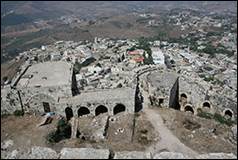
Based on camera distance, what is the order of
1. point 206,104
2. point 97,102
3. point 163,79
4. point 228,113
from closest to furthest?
point 97,102 < point 228,113 < point 206,104 < point 163,79

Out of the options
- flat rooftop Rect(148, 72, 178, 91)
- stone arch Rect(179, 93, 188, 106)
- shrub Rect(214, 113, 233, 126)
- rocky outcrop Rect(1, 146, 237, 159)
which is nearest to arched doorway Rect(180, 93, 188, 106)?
stone arch Rect(179, 93, 188, 106)

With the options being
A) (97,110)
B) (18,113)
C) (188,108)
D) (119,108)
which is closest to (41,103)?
(18,113)

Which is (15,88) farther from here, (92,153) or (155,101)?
(92,153)

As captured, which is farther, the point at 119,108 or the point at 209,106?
the point at 209,106

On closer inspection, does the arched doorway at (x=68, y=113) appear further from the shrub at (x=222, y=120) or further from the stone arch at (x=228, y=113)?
the stone arch at (x=228, y=113)

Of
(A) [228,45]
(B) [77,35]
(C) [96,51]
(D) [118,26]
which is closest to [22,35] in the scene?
(B) [77,35]

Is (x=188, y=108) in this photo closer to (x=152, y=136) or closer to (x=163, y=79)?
(x=163, y=79)
